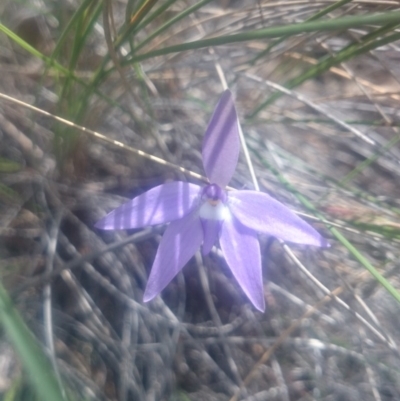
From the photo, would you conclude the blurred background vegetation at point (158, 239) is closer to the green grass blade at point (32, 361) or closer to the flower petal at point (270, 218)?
the flower petal at point (270, 218)

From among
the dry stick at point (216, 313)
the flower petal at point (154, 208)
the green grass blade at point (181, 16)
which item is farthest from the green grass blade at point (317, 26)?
the dry stick at point (216, 313)

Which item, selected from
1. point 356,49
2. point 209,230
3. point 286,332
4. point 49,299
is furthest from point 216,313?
point 356,49

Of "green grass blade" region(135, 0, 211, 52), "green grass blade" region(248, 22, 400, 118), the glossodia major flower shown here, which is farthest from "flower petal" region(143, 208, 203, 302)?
"green grass blade" region(248, 22, 400, 118)

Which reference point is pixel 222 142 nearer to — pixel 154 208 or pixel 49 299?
pixel 154 208

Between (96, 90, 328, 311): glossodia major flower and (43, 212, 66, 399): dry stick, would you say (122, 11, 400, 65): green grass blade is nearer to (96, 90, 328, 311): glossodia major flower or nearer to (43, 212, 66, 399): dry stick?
(96, 90, 328, 311): glossodia major flower

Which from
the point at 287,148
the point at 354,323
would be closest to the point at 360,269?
the point at 354,323

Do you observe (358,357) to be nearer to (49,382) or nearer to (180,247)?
(180,247)
